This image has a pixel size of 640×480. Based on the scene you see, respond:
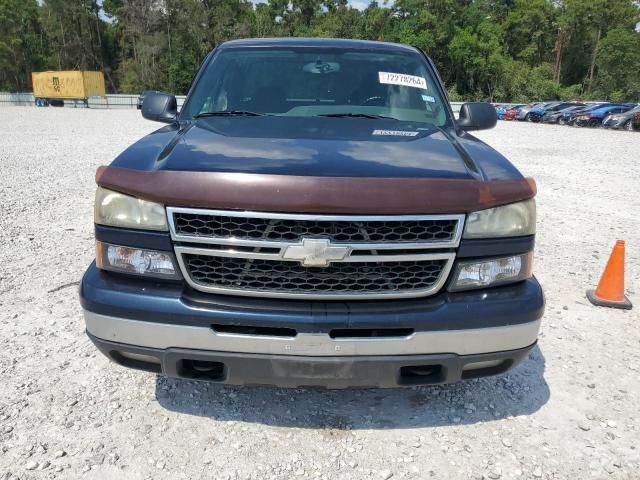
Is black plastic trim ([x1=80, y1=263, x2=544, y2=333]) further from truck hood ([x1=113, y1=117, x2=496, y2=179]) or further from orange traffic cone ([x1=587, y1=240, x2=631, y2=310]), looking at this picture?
orange traffic cone ([x1=587, y1=240, x2=631, y2=310])

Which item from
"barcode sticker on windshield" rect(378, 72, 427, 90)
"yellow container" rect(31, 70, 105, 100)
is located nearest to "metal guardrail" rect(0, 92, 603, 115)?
"yellow container" rect(31, 70, 105, 100)

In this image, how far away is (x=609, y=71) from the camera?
58625 mm

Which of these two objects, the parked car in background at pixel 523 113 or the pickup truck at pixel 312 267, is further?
the parked car in background at pixel 523 113

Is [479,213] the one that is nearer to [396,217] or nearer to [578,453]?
[396,217]

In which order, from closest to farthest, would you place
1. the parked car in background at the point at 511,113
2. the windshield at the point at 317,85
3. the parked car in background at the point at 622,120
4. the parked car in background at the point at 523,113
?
the windshield at the point at 317,85 → the parked car in background at the point at 622,120 → the parked car in background at the point at 523,113 → the parked car in background at the point at 511,113

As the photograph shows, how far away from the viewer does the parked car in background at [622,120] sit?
26.2 meters

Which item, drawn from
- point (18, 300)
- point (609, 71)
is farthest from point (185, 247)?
point (609, 71)

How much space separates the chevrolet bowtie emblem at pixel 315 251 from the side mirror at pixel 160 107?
1.90m

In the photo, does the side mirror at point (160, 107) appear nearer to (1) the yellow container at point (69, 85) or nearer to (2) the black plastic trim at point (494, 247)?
(2) the black plastic trim at point (494, 247)

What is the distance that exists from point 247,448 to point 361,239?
1158 millimetres

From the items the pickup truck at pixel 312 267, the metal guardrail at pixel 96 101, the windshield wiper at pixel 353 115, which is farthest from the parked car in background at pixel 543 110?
the pickup truck at pixel 312 267

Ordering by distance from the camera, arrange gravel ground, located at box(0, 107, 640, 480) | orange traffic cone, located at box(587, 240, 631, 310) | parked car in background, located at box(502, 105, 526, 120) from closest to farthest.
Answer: gravel ground, located at box(0, 107, 640, 480)
orange traffic cone, located at box(587, 240, 631, 310)
parked car in background, located at box(502, 105, 526, 120)

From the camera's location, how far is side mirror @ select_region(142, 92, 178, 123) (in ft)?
11.5

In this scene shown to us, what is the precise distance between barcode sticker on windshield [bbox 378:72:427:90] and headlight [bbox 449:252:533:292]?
171 centimetres
